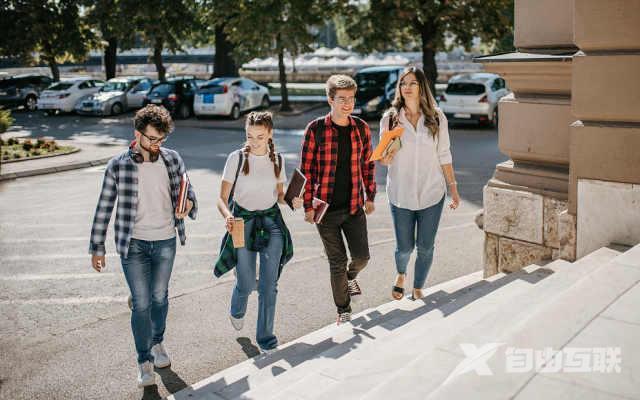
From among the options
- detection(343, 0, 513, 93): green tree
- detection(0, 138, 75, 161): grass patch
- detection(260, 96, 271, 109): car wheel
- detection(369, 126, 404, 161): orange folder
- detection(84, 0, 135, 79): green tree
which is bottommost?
detection(0, 138, 75, 161): grass patch

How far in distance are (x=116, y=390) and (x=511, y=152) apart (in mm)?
3735

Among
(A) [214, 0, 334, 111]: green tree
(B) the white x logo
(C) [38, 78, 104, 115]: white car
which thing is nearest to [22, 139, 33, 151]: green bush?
(A) [214, 0, 334, 111]: green tree

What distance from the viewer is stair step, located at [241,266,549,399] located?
4.26 meters

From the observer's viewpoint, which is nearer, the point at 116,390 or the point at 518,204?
the point at 116,390

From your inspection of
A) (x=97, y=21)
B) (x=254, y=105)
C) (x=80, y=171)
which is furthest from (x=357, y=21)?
(x=80, y=171)

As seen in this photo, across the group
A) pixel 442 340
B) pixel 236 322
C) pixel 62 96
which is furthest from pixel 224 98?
pixel 442 340

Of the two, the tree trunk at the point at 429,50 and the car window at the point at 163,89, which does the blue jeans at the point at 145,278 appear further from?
the car window at the point at 163,89

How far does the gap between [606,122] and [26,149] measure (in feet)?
50.1

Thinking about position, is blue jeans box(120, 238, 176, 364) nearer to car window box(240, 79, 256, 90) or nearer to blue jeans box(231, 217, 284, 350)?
blue jeans box(231, 217, 284, 350)

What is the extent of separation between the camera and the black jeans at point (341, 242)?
227 inches

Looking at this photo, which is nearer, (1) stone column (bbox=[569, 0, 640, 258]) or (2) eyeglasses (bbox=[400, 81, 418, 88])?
(1) stone column (bbox=[569, 0, 640, 258])

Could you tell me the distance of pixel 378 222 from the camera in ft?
33.2

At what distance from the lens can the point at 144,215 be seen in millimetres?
4980

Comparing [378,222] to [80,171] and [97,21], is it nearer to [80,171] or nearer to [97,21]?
[80,171]
